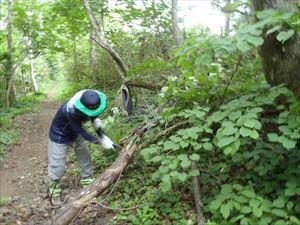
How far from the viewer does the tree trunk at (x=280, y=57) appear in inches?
134

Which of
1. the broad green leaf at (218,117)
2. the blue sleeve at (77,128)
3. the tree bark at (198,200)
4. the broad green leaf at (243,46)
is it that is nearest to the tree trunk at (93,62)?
the blue sleeve at (77,128)

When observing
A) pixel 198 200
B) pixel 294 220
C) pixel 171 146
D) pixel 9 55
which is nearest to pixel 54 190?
pixel 198 200

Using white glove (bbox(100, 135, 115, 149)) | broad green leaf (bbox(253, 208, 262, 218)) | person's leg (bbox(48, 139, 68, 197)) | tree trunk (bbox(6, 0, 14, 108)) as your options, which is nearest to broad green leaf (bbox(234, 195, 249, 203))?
broad green leaf (bbox(253, 208, 262, 218))

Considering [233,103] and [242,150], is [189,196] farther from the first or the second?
[233,103]

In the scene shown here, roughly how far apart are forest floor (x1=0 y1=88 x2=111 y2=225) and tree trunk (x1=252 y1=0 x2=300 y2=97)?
9.07ft

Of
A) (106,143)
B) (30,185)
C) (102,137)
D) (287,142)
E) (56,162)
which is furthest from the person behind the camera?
(30,185)

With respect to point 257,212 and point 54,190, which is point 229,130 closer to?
point 257,212

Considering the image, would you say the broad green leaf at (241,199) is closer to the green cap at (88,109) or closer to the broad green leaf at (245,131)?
the broad green leaf at (245,131)

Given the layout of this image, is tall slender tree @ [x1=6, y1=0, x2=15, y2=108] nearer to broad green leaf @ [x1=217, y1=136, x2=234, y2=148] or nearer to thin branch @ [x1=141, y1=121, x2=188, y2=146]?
thin branch @ [x1=141, y1=121, x2=188, y2=146]

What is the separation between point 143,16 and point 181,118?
17.7 feet

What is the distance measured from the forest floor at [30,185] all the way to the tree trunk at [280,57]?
9.07 ft

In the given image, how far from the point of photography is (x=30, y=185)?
255 inches

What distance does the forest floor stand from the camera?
4.80m

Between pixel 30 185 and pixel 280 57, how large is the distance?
4.98m
